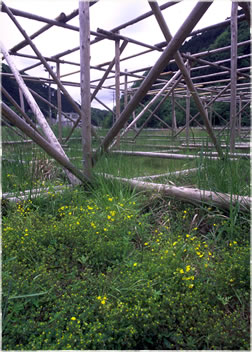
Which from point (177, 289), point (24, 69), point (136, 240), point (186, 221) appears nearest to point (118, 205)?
point (136, 240)

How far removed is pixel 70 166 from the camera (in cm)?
287

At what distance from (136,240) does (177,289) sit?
583 mm

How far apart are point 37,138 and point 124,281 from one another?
64.6 inches

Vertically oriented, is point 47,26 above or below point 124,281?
above

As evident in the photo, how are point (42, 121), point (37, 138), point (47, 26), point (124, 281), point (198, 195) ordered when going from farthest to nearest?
point (47, 26) < point (42, 121) < point (37, 138) < point (198, 195) < point (124, 281)

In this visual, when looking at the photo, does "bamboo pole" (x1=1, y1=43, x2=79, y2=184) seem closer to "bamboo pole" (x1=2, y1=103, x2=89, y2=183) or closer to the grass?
"bamboo pole" (x1=2, y1=103, x2=89, y2=183)

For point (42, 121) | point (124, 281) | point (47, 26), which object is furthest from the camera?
point (47, 26)

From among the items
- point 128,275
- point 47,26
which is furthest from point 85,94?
point 47,26

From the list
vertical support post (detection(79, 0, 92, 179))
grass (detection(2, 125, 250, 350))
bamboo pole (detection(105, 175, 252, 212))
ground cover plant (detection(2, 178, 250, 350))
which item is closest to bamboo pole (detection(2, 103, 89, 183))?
vertical support post (detection(79, 0, 92, 179))

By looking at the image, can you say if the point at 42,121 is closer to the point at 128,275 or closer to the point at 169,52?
the point at 169,52

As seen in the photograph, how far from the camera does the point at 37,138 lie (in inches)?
105

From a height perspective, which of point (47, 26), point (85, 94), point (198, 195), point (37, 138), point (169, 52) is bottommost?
point (198, 195)

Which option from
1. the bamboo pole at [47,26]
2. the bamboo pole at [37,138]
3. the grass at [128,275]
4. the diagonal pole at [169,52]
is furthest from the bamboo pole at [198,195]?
the bamboo pole at [47,26]

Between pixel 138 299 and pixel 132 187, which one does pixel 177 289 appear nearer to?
pixel 138 299
